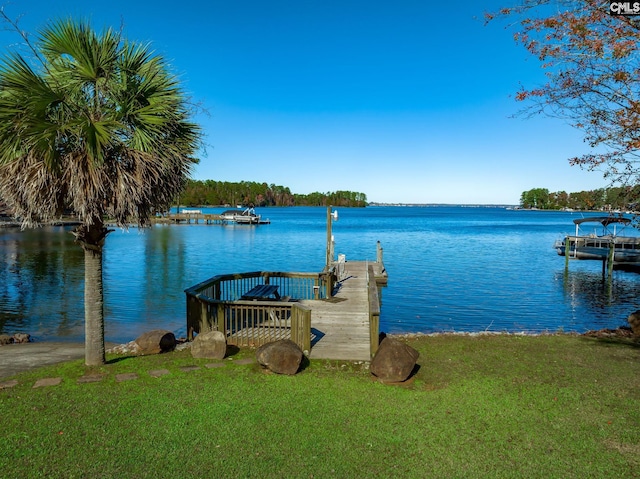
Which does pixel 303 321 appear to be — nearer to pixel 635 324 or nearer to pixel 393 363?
pixel 393 363

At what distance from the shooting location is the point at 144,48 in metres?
8.87

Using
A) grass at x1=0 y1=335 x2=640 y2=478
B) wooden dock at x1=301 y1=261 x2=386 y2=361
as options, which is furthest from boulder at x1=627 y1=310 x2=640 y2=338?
wooden dock at x1=301 y1=261 x2=386 y2=361

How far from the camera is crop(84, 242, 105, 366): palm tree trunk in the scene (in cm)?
905

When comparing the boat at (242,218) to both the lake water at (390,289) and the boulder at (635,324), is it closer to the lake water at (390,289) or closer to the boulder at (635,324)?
the lake water at (390,289)

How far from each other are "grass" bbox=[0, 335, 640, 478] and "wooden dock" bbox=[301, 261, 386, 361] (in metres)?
0.71

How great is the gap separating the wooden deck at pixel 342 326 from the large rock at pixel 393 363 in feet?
4.08

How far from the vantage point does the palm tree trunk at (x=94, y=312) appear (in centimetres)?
905

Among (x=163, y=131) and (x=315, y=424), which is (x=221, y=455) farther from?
(x=163, y=131)

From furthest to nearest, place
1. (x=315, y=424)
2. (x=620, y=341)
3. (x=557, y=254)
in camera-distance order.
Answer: (x=557, y=254) < (x=620, y=341) < (x=315, y=424)

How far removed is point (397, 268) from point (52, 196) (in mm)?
32981

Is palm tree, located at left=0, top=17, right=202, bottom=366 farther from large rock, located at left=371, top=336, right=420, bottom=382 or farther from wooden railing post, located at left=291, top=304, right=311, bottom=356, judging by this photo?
large rock, located at left=371, top=336, right=420, bottom=382

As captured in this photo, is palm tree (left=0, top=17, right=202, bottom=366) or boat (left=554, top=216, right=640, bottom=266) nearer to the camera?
palm tree (left=0, top=17, right=202, bottom=366)

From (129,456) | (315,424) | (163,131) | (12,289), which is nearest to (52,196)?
(163,131)

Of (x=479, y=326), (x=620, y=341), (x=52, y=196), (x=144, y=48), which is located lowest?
(x=479, y=326)
